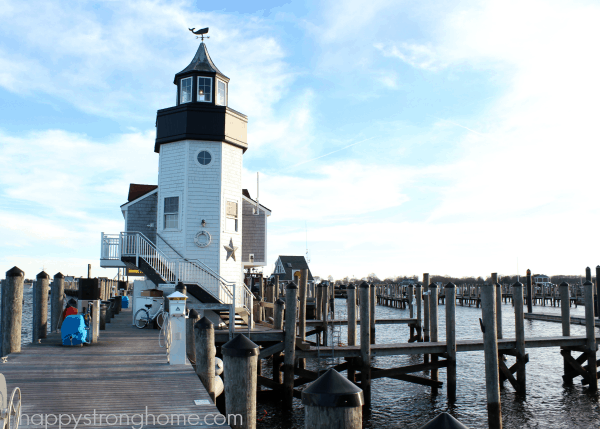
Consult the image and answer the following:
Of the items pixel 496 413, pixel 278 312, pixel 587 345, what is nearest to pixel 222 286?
pixel 278 312

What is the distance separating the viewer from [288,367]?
1418 centimetres

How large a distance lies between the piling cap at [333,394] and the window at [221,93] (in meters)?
21.5

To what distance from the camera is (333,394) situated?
379 centimetres

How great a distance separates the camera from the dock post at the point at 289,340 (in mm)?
13664

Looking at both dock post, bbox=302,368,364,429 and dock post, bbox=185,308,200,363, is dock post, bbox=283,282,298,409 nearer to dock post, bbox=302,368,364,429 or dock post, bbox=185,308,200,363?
dock post, bbox=185,308,200,363

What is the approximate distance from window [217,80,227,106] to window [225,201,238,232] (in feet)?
16.5

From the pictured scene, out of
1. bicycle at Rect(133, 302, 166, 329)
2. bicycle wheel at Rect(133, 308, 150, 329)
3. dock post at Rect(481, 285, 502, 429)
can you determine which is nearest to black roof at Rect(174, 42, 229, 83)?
bicycle at Rect(133, 302, 166, 329)

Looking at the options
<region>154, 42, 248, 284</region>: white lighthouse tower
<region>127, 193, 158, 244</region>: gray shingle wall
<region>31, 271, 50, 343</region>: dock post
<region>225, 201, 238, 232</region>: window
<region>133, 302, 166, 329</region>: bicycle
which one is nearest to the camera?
<region>31, 271, 50, 343</region>: dock post

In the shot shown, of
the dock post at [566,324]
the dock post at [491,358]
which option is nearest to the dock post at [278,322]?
the dock post at [491,358]

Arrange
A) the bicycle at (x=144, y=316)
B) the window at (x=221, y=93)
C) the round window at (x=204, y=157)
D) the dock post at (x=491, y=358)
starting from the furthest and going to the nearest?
the window at (x=221, y=93), the round window at (x=204, y=157), the bicycle at (x=144, y=316), the dock post at (x=491, y=358)

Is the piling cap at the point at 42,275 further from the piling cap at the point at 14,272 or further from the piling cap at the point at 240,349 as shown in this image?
the piling cap at the point at 240,349

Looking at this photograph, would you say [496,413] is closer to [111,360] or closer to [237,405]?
[237,405]

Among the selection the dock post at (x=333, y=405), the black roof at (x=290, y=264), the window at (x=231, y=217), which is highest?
the window at (x=231, y=217)

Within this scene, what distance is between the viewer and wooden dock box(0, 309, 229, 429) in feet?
23.9
